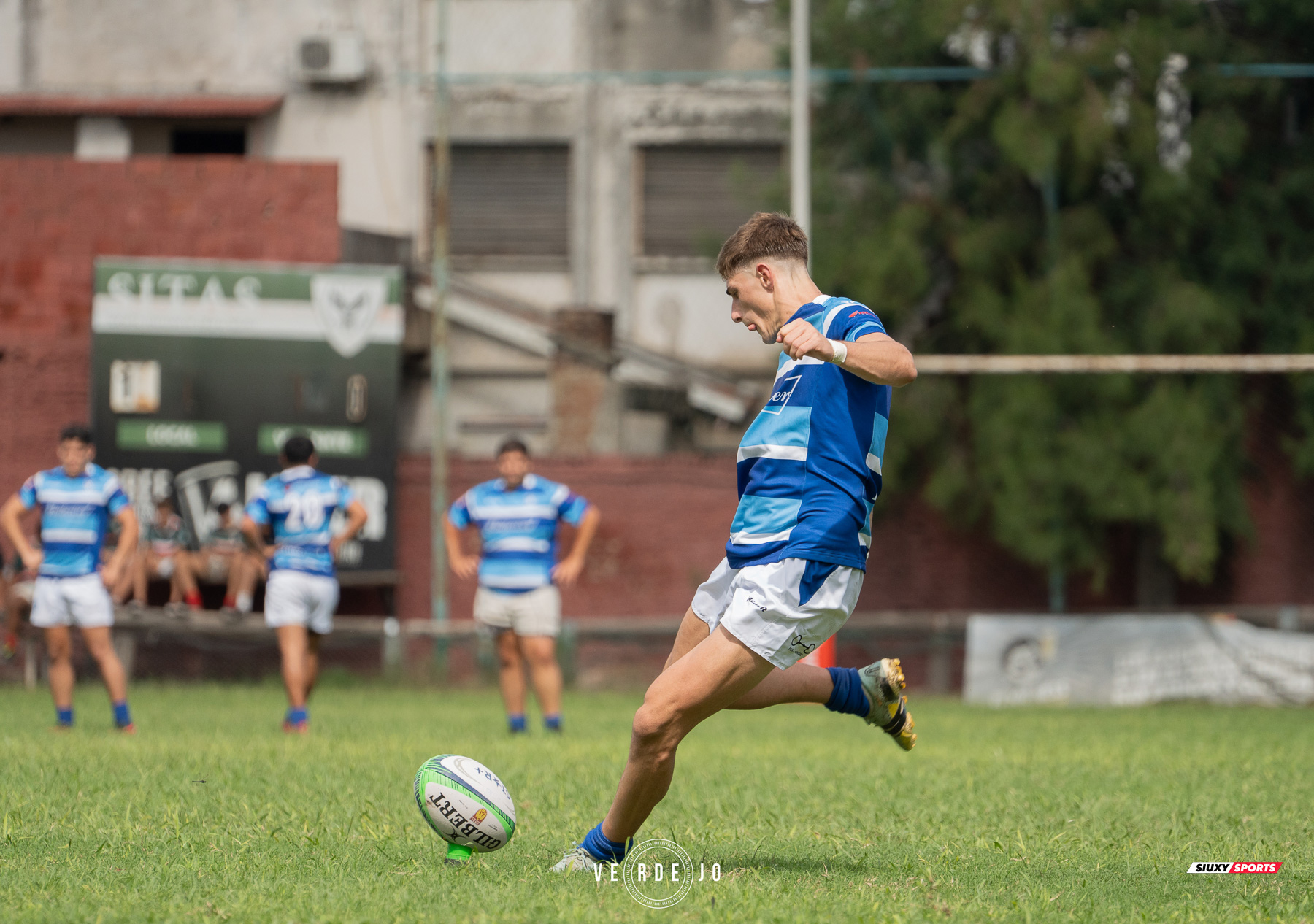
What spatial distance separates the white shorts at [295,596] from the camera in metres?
11.6

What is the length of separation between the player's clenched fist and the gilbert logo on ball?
1870mm

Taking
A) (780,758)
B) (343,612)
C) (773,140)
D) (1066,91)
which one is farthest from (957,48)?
(780,758)

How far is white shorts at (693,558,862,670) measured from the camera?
5059 mm

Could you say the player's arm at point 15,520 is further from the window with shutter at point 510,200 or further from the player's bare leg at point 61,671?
the window with shutter at point 510,200

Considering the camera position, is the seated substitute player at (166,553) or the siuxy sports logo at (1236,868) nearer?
the siuxy sports logo at (1236,868)

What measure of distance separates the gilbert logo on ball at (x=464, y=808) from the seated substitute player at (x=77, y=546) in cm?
650

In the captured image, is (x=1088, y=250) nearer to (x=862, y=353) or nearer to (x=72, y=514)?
(x=72, y=514)

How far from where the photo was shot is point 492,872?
5.37 meters

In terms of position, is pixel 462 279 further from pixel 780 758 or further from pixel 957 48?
pixel 780 758

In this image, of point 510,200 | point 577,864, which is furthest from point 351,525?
point 510,200

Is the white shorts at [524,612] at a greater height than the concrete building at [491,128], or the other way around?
the concrete building at [491,128]

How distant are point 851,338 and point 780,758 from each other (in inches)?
214

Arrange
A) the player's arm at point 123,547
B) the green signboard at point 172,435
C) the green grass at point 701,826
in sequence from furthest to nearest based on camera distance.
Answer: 1. the green signboard at point 172,435
2. the player's arm at point 123,547
3. the green grass at point 701,826

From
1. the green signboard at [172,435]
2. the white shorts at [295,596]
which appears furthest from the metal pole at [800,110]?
the white shorts at [295,596]
